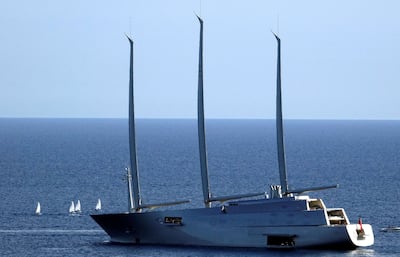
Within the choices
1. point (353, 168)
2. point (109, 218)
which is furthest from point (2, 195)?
point (353, 168)

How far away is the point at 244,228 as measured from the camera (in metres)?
91.9

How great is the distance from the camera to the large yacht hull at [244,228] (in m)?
89.8

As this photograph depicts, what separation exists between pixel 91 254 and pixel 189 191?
162ft

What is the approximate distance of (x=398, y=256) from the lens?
291 ft

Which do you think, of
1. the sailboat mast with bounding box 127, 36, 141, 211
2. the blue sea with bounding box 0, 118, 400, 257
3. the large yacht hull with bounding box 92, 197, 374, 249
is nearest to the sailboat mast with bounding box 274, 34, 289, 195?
the large yacht hull with bounding box 92, 197, 374, 249

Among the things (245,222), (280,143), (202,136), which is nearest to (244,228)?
(245,222)

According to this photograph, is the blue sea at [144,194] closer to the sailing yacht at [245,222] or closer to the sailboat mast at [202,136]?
the sailing yacht at [245,222]

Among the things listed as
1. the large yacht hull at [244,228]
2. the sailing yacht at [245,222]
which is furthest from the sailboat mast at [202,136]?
the large yacht hull at [244,228]

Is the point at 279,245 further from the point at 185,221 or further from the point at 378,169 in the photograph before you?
the point at 378,169

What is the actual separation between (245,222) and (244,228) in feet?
1.42

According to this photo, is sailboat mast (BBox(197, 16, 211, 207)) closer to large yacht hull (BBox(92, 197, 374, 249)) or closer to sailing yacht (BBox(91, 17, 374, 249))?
sailing yacht (BBox(91, 17, 374, 249))

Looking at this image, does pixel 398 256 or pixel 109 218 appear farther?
pixel 109 218

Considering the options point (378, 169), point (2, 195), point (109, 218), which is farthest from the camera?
point (378, 169)

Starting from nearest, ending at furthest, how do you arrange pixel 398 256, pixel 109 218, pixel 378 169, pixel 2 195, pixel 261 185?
pixel 398 256, pixel 109 218, pixel 2 195, pixel 261 185, pixel 378 169
